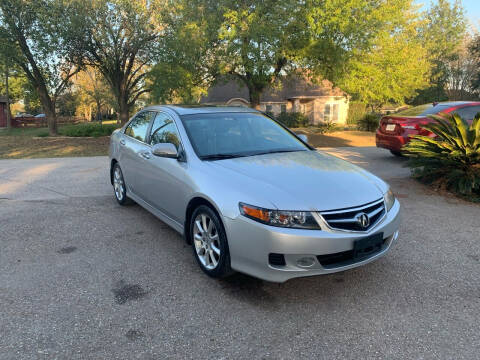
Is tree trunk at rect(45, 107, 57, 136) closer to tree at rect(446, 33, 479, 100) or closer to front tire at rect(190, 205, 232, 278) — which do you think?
front tire at rect(190, 205, 232, 278)

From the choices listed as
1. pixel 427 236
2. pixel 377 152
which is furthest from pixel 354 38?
pixel 427 236

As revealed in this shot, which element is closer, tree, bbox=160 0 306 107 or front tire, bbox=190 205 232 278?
front tire, bbox=190 205 232 278

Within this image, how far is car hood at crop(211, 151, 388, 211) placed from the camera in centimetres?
299

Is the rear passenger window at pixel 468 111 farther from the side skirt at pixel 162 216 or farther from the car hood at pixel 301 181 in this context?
the side skirt at pixel 162 216

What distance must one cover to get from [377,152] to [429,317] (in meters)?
10.5

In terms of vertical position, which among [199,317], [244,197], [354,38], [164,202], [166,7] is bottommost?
[199,317]

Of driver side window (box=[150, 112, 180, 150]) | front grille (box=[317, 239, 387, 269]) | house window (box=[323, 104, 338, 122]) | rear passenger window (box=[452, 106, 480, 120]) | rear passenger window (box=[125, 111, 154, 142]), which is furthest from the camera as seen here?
house window (box=[323, 104, 338, 122])

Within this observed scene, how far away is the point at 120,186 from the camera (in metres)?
5.93

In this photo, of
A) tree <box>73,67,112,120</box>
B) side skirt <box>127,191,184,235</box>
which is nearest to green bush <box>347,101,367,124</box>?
side skirt <box>127,191,184,235</box>

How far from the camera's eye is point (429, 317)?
2949mm

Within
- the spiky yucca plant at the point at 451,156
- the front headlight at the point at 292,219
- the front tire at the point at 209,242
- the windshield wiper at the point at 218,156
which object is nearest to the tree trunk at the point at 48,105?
the spiky yucca plant at the point at 451,156

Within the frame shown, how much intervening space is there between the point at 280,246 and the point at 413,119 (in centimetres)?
790

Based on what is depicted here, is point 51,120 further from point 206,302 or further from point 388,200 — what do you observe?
point 388,200

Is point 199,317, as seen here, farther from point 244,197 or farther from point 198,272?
point 244,197
